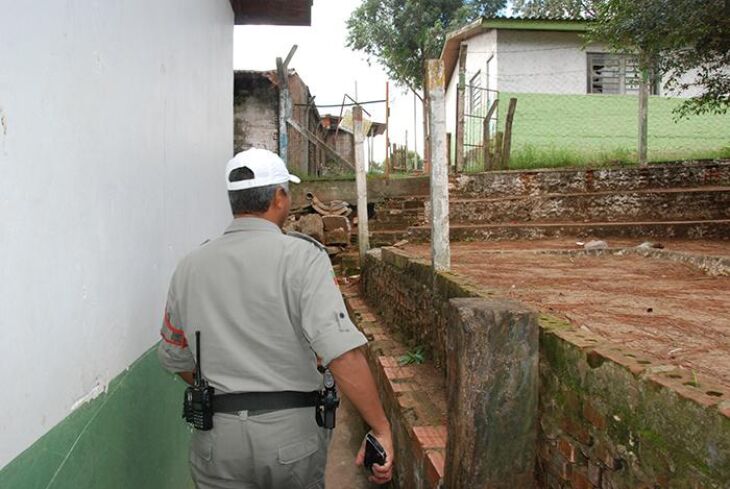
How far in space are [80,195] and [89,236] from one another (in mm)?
145

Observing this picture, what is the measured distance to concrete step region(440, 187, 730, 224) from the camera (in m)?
9.02

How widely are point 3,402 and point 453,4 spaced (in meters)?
20.4

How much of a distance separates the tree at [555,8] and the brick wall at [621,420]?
18.0 meters

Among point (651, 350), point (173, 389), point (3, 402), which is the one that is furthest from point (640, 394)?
point (173, 389)

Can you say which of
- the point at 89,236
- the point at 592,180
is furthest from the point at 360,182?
the point at 89,236

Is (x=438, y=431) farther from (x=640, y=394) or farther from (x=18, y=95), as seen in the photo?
(x=18, y=95)

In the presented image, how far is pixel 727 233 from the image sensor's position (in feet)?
26.3

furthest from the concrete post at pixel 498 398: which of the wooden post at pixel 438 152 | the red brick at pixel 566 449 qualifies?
the wooden post at pixel 438 152

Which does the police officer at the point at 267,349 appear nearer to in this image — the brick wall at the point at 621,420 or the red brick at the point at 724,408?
the brick wall at the point at 621,420

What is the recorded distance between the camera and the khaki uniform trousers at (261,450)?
176 cm

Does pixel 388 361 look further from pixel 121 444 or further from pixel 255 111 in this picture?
pixel 255 111

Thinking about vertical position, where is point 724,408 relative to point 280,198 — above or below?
below

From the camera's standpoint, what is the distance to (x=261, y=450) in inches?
69.2

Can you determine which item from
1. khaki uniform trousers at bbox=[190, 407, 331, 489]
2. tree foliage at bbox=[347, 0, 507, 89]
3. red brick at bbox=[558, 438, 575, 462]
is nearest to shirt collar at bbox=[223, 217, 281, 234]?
khaki uniform trousers at bbox=[190, 407, 331, 489]
